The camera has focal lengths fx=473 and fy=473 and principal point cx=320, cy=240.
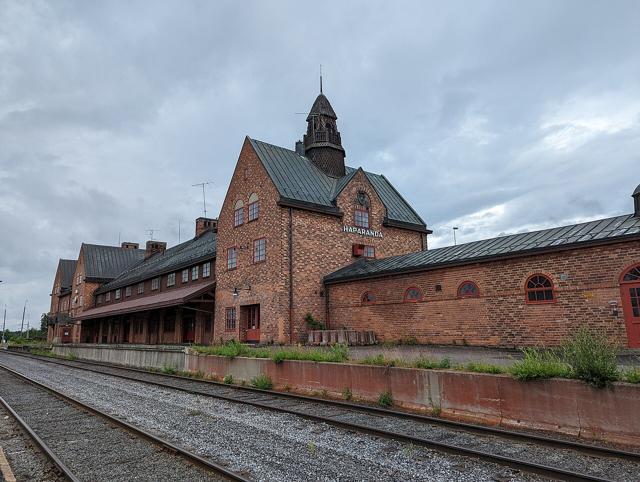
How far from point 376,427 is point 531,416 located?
256 cm

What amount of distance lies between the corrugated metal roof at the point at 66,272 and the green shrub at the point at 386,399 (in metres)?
62.9

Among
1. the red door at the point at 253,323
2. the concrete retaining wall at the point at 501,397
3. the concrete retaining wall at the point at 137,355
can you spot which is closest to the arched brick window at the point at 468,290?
the concrete retaining wall at the point at 501,397

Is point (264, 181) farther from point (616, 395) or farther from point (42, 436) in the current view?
point (616, 395)

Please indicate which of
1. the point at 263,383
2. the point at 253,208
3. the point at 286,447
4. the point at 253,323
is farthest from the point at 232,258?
the point at 286,447

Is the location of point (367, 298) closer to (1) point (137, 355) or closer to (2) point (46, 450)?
(1) point (137, 355)

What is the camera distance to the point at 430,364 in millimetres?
9719

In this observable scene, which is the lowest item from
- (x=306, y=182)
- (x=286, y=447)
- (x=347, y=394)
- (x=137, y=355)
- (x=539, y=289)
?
(x=286, y=447)

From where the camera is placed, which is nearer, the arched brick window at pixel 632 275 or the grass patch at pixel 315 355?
the grass patch at pixel 315 355

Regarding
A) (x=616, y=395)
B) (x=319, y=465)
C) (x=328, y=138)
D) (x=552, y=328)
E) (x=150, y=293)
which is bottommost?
(x=319, y=465)

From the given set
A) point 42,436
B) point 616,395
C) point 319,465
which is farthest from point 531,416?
point 42,436

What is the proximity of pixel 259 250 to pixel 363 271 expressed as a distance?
17.6 feet

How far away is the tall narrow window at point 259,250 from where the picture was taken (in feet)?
74.0

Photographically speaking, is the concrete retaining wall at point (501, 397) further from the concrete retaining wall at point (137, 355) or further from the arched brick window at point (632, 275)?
the concrete retaining wall at point (137, 355)

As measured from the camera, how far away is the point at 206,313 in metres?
27.9
